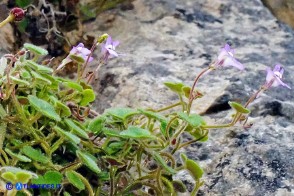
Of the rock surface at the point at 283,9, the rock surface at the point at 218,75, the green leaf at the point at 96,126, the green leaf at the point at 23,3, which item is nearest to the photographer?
the green leaf at the point at 96,126

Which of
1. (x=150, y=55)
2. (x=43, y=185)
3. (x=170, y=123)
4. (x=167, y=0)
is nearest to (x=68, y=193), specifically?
(x=43, y=185)

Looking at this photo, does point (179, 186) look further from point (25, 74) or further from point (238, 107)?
point (25, 74)

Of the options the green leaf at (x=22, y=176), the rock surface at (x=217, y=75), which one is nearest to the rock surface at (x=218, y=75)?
the rock surface at (x=217, y=75)

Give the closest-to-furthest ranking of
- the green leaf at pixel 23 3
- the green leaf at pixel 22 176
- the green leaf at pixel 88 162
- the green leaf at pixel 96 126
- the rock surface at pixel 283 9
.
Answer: the green leaf at pixel 22 176, the green leaf at pixel 88 162, the green leaf at pixel 96 126, the green leaf at pixel 23 3, the rock surface at pixel 283 9

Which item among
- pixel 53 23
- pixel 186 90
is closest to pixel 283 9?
Result: pixel 53 23

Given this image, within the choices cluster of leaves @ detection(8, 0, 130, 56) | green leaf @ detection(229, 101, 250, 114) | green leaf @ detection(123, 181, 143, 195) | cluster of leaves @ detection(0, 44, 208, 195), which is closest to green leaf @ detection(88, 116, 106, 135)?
cluster of leaves @ detection(0, 44, 208, 195)

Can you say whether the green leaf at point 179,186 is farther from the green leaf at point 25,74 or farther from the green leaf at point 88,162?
the green leaf at point 25,74

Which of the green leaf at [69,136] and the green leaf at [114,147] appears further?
the green leaf at [114,147]
